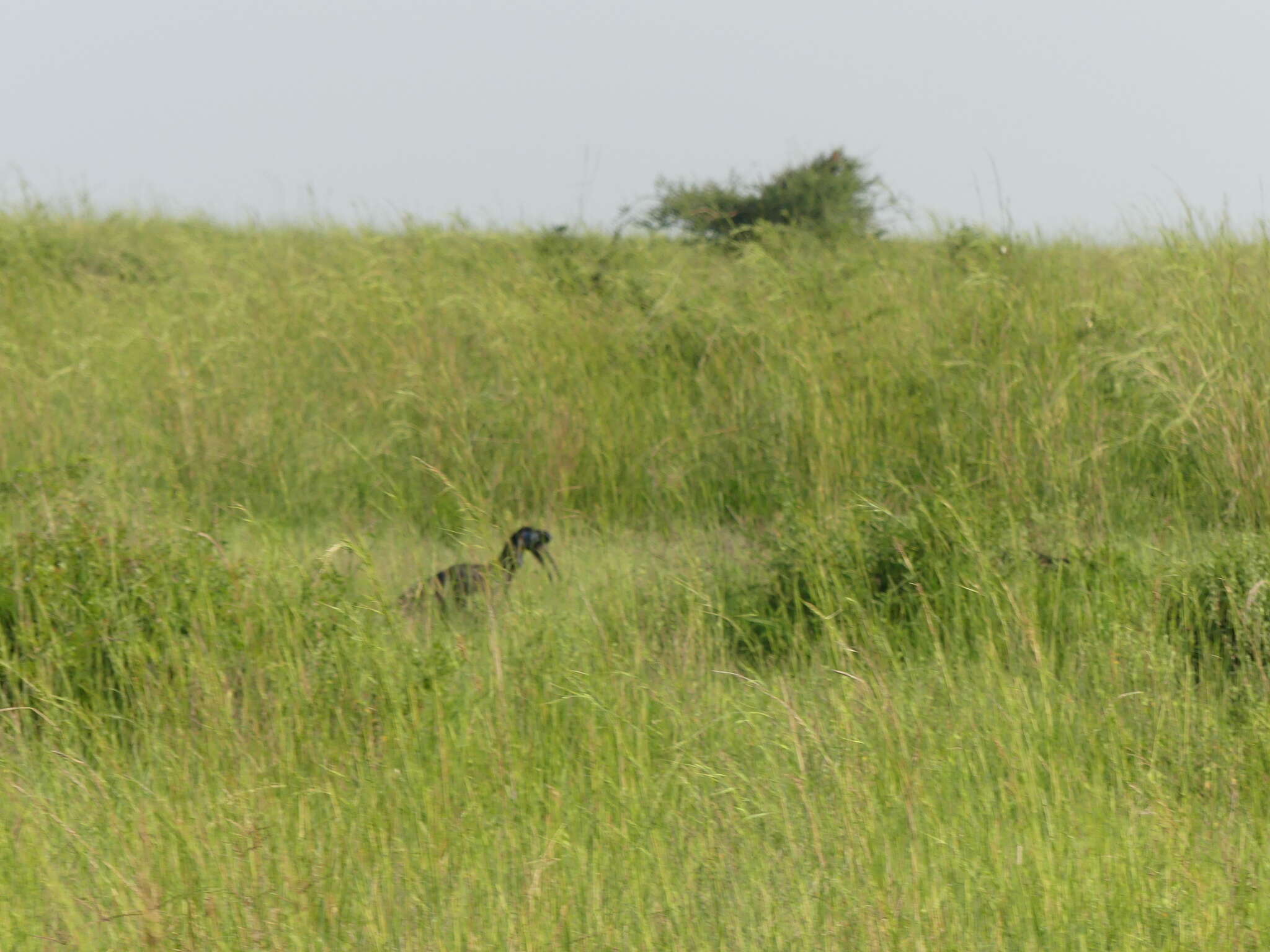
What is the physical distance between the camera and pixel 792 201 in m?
10.8

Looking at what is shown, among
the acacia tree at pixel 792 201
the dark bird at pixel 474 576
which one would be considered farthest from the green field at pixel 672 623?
the acacia tree at pixel 792 201

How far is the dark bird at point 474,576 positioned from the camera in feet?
11.1

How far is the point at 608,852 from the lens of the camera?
6.96ft

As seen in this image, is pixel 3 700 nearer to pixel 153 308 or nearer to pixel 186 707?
pixel 186 707

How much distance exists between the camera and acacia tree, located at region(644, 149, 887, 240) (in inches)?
419

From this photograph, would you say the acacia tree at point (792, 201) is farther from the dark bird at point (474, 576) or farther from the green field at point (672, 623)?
the dark bird at point (474, 576)

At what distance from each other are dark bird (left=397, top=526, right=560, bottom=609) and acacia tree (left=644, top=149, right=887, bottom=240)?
6.91 m

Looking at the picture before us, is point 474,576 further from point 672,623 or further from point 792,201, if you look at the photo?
point 792,201

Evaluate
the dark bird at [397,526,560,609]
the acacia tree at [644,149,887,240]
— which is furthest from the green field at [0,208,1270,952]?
the acacia tree at [644,149,887,240]

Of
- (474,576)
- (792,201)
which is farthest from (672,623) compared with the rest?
(792,201)

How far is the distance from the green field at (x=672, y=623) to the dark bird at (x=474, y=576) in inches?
3.7

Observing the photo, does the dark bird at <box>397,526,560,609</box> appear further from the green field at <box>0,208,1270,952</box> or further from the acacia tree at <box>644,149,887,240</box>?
the acacia tree at <box>644,149,887,240</box>

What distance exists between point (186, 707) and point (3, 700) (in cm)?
60

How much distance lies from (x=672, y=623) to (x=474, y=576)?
697 millimetres
